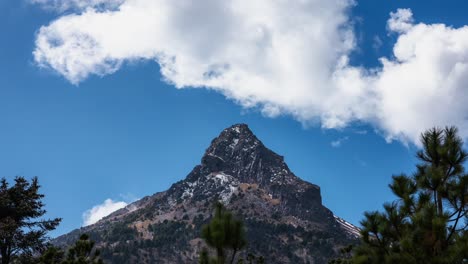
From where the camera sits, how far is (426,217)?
15.2m

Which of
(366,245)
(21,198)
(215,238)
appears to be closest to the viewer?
(215,238)

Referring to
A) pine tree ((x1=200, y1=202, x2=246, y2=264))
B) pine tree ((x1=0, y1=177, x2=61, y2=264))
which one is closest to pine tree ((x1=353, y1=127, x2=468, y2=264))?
pine tree ((x1=200, y1=202, x2=246, y2=264))

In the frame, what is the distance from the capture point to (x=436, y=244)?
51.2 feet

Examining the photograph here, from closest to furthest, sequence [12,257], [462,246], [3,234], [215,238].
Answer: [462,246]
[215,238]
[3,234]
[12,257]

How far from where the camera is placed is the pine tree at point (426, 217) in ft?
49.9

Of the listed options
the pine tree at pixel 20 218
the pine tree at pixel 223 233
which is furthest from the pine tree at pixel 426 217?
the pine tree at pixel 20 218

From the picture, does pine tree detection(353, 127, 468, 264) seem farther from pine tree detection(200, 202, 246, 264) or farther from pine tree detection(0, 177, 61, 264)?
pine tree detection(0, 177, 61, 264)

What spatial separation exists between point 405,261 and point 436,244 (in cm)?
117

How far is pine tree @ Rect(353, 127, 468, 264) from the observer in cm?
1522

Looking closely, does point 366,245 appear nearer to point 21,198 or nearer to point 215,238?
point 215,238

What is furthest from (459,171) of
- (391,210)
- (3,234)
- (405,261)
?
(3,234)

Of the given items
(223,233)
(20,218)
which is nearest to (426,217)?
(223,233)

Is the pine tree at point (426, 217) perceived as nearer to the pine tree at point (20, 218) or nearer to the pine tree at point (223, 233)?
the pine tree at point (223, 233)

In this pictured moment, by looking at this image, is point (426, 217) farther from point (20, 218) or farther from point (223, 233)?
point (20, 218)
